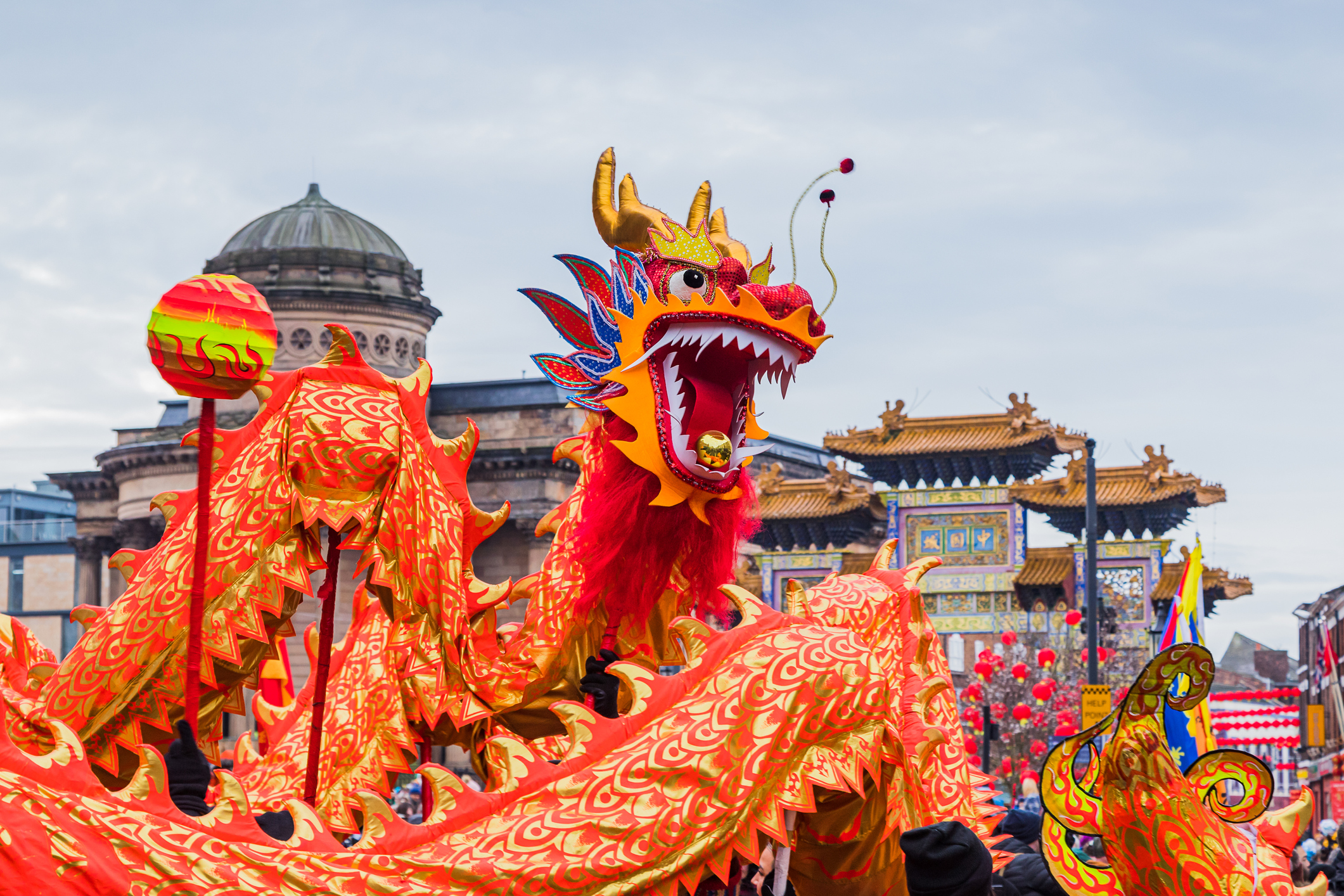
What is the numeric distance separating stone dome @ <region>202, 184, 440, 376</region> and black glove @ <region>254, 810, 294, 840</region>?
104 ft

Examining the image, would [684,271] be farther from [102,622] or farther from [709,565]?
[102,622]

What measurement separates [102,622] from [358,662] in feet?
5.80

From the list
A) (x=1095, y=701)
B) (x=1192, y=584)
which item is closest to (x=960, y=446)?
(x=1095, y=701)

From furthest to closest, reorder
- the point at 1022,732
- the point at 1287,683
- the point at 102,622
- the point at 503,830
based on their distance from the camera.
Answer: the point at 1287,683
the point at 1022,732
the point at 102,622
the point at 503,830

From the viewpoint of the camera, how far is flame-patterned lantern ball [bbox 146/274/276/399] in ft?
12.2

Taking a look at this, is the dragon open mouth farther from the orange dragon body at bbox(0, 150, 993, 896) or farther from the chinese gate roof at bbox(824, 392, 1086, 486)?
the chinese gate roof at bbox(824, 392, 1086, 486)

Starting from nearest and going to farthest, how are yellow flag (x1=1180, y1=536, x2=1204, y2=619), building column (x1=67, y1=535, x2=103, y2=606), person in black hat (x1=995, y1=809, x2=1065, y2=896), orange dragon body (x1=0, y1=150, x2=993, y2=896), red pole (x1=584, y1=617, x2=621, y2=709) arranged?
orange dragon body (x1=0, y1=150, x2=993, y2=896) < person in black hat (x1=995, y1=809, x2=1065, y2=896) < red pole (x1=584, y1=617, x2=621, y2=709) < yellow flag (x1=1180, y1=536, x2=1204, y2=619) < building column (x1=67, y1=535, x2=103, y2=606)

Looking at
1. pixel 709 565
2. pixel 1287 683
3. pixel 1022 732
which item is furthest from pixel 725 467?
pixel 1287 683

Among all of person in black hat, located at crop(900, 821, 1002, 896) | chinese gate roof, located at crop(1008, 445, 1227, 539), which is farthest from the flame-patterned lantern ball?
chinese gate roof, located at crop(1008, 445, 1227, 539)

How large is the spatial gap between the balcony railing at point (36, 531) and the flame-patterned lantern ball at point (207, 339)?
48.8 meters

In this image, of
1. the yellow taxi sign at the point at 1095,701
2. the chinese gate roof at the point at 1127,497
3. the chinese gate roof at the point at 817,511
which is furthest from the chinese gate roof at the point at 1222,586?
the yellow taxi sign at the point at 1095,701

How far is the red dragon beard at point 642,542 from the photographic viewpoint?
15.7ft

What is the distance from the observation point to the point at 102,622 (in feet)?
13.5

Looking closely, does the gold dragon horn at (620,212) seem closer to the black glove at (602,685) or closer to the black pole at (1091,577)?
the black glove at (602,685)
